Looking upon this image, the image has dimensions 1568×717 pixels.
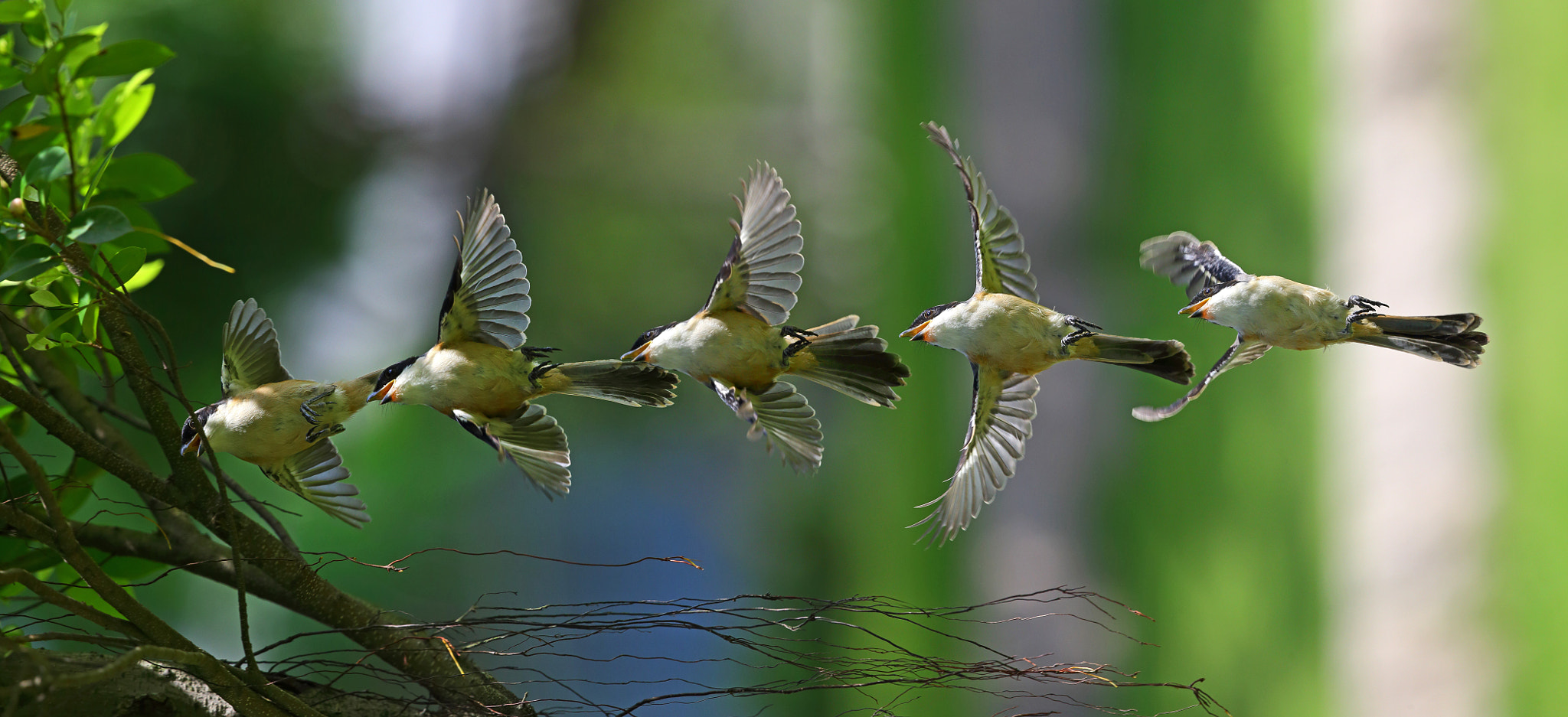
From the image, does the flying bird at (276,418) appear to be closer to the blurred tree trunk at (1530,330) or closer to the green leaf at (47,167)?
the green leaf at (47,167)

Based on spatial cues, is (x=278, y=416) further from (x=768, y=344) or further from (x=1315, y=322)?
(x=1315, y=322)

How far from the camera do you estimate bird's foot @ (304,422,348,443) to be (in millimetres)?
253

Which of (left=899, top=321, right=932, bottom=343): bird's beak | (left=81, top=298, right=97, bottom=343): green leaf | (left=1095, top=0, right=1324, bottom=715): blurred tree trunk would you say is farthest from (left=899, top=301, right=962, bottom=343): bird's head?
(left=1095, top=0, right=1324, bottom=715): blurred tree trunk

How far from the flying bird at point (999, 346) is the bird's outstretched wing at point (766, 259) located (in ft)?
0.11

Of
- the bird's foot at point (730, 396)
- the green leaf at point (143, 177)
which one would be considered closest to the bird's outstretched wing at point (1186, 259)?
the bird's foot at point (730, 396)

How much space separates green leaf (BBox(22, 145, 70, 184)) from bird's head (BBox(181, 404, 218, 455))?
8 centimetres

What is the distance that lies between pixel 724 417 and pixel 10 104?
1.09 metres

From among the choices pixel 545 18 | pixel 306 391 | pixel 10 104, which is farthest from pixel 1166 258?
pixel 545 18

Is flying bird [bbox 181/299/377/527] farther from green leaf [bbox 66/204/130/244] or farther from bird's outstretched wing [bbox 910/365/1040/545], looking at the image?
bird's outstretched wing [bbox 910/365/1040/545]

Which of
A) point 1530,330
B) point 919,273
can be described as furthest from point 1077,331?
point 919,273

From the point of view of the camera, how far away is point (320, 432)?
0.25 m

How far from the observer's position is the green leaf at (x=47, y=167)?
282 millimetres

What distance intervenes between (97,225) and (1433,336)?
1.12ft

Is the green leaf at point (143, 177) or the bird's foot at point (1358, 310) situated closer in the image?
the bird's foot at point (1358, 310)
